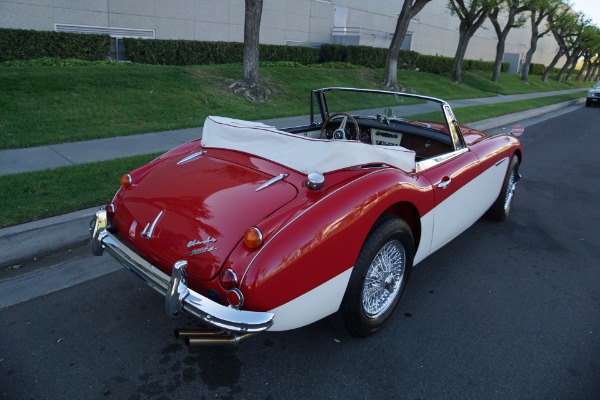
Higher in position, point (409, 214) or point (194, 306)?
point (409, 214)

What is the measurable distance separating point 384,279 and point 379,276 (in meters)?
0.07

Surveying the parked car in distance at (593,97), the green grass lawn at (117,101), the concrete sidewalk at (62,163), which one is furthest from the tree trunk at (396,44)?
the parked car in distance at (593,97)

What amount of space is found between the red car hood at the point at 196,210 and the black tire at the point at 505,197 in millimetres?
3004

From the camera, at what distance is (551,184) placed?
22.8ft

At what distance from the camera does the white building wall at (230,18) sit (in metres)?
14.5

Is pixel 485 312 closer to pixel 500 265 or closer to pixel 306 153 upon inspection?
pixel 500 265

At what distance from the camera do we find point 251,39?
35.4ft

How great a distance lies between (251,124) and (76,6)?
14.8 m

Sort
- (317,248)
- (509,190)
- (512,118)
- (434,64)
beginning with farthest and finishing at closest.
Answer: (434,64), (512,118), (509,190), (317,248)

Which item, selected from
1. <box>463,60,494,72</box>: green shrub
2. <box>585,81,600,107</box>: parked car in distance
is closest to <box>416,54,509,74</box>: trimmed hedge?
<box>463,60,494,72</box>: green shrub

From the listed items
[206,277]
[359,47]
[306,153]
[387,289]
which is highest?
[359,47]

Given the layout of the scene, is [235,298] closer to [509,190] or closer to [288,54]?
[509,190]

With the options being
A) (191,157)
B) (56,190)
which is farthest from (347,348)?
(56,190)

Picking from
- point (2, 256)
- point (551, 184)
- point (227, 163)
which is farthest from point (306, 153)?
point (551, 184)
